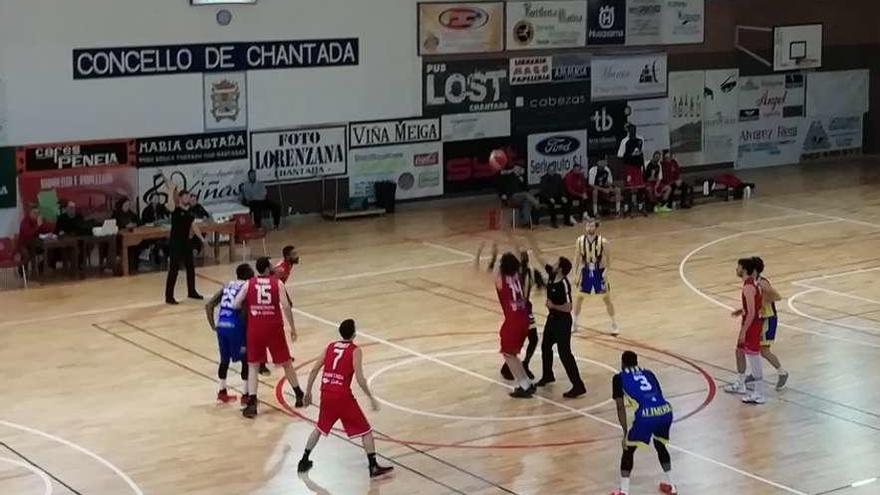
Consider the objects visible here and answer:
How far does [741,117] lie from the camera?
42.7m

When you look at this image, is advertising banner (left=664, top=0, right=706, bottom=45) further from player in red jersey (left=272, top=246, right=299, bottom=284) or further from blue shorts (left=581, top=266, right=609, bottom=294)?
player in red jersey (left=272, top=246, right=299, bottom=284)

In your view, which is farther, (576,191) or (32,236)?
(576,191)

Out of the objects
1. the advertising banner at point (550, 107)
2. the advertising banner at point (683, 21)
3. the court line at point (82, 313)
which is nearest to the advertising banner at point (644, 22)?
the advertising banner at point (683, 21)

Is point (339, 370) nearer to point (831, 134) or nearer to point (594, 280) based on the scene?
point (594, 280)

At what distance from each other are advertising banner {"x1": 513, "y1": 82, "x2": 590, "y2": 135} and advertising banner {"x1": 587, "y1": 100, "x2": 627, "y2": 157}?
28cm

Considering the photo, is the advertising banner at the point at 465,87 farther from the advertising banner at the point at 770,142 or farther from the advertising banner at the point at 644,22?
the advertising banner at the point at 770,142

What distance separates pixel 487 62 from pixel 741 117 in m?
9.05

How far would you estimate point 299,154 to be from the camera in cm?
3484

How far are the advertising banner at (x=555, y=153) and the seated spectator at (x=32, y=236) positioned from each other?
44.6 ft

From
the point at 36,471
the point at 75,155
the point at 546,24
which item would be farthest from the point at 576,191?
the point at 36,471

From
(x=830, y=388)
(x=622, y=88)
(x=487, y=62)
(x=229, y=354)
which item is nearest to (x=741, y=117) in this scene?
(x=622, y=88)

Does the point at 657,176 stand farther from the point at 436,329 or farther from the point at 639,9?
the point at 436,329

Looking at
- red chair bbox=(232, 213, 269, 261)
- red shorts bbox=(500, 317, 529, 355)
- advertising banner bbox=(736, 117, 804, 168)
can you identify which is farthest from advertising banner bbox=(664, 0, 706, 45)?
red shorts bbox=(500, 317, 529, 355)

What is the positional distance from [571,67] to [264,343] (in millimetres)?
21652
